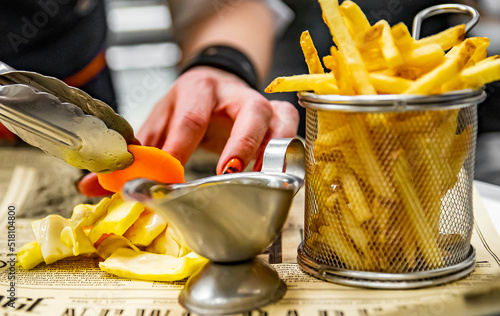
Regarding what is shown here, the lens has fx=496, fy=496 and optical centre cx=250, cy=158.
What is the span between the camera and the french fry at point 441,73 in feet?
2.75

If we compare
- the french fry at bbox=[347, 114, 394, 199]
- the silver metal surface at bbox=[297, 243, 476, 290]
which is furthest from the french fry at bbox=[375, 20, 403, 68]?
the silver metal surface at bbox=[297, 243, 476, 290]

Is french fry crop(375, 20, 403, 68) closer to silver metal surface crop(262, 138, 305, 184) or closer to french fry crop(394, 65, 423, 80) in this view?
french fry crop(394, 65, 423, 80)

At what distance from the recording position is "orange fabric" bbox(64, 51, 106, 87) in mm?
2041

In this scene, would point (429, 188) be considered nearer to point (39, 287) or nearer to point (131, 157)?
point (131, 157)

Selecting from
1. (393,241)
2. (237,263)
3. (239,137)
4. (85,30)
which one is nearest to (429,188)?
(393,241)

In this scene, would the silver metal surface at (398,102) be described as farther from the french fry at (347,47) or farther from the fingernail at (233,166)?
the fingernail at (233,166)

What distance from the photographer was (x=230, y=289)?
886mm

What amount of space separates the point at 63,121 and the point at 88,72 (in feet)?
4.17

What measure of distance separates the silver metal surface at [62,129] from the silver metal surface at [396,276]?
0.49 metres

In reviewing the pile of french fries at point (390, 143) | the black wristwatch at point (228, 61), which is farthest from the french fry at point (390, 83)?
the black wristwatch at point (228, 61)

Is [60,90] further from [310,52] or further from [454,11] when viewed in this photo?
[454,11]

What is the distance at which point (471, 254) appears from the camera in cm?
102

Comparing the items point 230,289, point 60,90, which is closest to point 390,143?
point 230,289

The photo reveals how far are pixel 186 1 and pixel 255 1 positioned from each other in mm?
360
